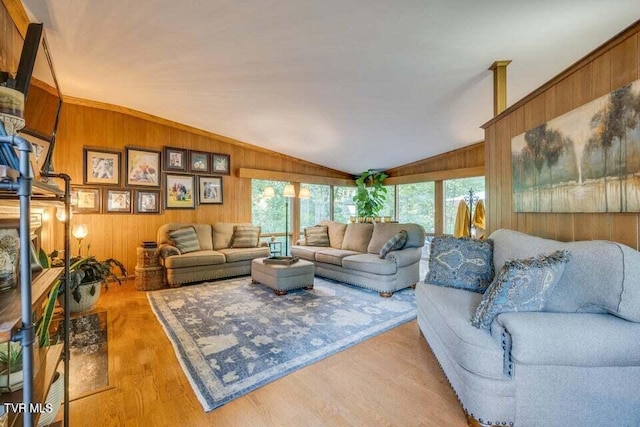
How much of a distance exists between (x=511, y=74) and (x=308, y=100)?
226 centimetres

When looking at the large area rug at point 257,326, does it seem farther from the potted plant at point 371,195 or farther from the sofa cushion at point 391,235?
the potted plant at point 371,195

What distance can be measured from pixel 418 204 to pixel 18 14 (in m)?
6.55

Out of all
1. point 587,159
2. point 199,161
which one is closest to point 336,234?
point 199,161

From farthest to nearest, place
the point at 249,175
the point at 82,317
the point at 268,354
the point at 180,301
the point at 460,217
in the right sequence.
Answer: the point at 249,175 < the point at 460,217 < the point at 180,301 < the point at 82,317 < the point at 268,354

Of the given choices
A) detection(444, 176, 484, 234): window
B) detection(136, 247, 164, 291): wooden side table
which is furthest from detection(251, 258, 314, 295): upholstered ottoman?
detection(444, 176, 484, 234): window

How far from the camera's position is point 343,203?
7.68 metres

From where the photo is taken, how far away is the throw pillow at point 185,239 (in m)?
4.41

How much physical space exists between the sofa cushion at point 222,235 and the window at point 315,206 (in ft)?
6.55

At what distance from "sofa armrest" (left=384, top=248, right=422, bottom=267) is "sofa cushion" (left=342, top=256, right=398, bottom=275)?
0.07m

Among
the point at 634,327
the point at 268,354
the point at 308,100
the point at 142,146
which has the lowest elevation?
the point at 268,354

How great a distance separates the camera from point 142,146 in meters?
4.70

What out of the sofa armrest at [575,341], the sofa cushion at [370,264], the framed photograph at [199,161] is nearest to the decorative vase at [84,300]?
the framed photograph at [199,161]

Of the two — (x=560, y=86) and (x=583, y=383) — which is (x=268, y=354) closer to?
(x=583, y=383)

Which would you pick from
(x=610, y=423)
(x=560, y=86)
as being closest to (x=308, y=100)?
(x=560, y=86)
